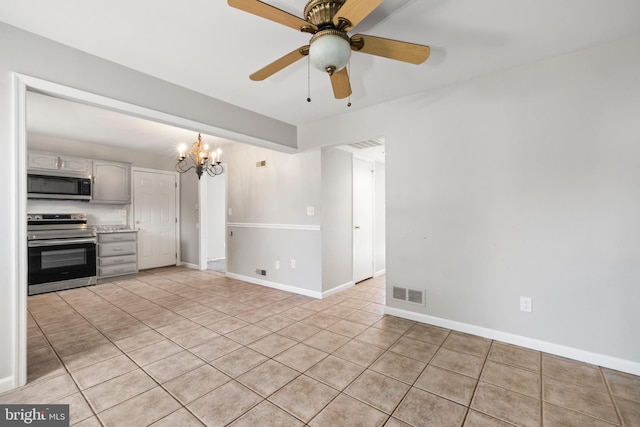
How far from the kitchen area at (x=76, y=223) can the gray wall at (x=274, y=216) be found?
2.05 m

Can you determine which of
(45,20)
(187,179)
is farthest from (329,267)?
(187,179)

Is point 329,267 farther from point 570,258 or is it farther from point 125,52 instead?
point 125,52

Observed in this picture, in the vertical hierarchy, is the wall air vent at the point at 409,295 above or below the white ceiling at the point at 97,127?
below

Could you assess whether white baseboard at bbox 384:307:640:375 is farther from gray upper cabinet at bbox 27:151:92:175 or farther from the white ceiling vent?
gray upper cabinet at bbox 27:151:92:175

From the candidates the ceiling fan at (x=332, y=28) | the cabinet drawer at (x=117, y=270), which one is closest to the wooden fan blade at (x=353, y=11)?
the ceiling fan at (x=332, y=28)

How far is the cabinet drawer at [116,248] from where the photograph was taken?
15.9 feet

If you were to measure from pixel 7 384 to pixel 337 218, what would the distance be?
11.3 feet

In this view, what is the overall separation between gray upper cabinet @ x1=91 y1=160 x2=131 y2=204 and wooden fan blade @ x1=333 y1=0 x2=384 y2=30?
213 inches

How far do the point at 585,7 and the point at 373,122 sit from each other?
1905 mm

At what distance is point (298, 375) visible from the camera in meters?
2.03

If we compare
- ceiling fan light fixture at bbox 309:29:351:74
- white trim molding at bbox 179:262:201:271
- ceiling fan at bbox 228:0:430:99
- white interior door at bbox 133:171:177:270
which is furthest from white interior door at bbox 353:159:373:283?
white interior door at bbox 133:171:177:270

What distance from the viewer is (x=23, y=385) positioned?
1896 mm

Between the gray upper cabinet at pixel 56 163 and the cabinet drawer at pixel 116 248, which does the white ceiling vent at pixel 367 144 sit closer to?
the cabinet drawer at pixel 116 248

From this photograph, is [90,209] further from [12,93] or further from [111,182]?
[12,93]
